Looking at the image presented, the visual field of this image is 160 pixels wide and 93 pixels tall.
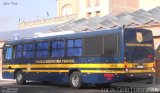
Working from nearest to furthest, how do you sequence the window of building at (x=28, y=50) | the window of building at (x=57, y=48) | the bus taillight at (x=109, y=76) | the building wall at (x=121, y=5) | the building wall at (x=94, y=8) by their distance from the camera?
1. the bus taillight at (x=109, y=76)
2. the window of building at (x=57, y=48)
3. the window of building at (x=28, y=50)
4. the building wall at (x=94, y=8)
5. the building wall at (x=121, y=5)

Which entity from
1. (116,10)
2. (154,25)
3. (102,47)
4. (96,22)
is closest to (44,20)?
(116,10)

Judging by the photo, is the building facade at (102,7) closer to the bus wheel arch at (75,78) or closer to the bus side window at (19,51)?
the bus side window at (19,51)

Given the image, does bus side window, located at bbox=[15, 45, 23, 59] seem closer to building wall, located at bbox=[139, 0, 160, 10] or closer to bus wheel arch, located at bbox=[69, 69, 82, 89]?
bus wheel arch, located at bbox=[69, 69, 82, 89]

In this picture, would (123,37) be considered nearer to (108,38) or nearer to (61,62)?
(108,38)

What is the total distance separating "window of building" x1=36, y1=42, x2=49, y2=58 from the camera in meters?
24.6

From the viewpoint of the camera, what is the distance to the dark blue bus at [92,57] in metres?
20.1

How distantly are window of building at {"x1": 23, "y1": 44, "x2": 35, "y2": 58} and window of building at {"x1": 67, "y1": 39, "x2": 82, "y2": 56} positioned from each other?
11.9 ft

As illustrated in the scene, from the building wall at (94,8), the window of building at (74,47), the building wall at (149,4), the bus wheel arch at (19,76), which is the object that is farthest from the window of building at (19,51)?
the building wall at (94,8)

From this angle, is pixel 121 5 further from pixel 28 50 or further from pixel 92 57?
pixel 92 57

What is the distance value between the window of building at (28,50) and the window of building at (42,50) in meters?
0.60

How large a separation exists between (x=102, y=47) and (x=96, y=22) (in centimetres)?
1619

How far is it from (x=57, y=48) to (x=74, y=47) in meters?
1.53

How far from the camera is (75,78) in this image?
2239 cm

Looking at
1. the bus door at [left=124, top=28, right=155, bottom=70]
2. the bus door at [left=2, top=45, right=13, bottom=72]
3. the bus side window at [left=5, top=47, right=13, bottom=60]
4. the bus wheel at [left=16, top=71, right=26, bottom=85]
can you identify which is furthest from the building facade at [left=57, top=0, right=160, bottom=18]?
the bus door at [left=124, top=28, right=155, bottom=70]
